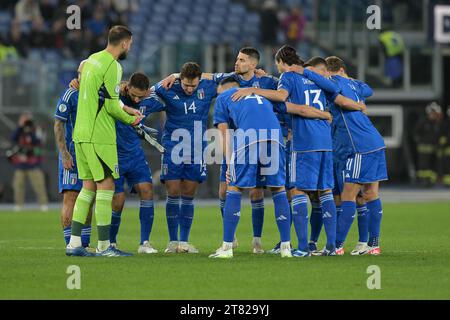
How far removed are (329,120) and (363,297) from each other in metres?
3.56

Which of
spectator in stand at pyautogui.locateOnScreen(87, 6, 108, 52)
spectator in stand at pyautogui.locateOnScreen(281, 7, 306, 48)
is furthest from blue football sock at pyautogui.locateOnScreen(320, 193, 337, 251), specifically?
spectator in stand at pyautogui.locateOnScreen(281, 7, 306, 48)

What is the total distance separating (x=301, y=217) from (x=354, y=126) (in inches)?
54.7

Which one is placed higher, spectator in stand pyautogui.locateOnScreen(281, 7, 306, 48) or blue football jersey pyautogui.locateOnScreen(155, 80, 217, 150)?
spectator in stand pyautogui.locateOnScreen(281, 7, 306, 48)

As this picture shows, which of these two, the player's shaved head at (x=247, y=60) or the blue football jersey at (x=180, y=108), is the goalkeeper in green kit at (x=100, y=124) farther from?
the player's shaved head at (x=247, y=60)

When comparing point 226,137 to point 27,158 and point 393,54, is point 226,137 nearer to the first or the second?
point 27,158

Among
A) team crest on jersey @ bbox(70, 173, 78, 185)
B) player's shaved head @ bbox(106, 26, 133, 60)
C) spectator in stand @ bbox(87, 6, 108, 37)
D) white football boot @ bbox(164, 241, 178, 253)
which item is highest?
spectator in stand @ bbox(87, 6, 108, 37)

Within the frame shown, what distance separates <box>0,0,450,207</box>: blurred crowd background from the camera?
26000mm

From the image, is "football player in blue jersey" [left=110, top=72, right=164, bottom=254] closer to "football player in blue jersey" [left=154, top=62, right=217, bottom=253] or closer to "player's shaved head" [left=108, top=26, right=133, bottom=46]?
"football player in blue jersey" [left=154, top=62, right=217, bottom=253]

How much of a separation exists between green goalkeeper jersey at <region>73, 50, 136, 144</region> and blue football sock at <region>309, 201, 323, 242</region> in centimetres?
249

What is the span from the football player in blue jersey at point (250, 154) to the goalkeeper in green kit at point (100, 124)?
1.02 m

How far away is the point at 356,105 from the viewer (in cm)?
1271

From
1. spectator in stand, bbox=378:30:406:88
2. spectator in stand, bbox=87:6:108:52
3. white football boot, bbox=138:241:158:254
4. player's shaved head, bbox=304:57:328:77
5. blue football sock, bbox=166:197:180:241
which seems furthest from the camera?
spectator in stand, bbox=378:30:406:88

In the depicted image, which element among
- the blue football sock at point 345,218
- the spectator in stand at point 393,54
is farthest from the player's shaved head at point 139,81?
the spectator in stand at point 393,54

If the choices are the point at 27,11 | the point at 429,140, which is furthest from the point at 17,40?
the point at 429,140
